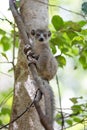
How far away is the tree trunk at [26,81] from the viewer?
280cm

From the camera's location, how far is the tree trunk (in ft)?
9.19

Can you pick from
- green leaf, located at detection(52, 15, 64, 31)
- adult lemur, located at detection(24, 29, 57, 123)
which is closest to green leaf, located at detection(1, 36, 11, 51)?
adult lemur, located at detection(24, 29, 57, 123)

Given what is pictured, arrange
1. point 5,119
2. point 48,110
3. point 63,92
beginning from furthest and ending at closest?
point 63,92 < point 5,119 < point 48,110

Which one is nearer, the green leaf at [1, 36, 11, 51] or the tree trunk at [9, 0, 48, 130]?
the tree trunk at [9, 0, 48, 130]

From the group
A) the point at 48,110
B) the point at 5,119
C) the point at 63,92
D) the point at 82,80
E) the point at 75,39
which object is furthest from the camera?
the point at 82,80

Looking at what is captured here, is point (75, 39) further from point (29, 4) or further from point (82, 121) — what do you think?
point (82, 121)

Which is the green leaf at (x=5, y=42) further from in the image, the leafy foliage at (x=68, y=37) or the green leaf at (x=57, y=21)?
the green leaf at (x=57, y=21)

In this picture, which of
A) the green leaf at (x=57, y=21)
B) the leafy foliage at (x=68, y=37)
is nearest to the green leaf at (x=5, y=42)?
the leafy foliage at (x=68, y=37)

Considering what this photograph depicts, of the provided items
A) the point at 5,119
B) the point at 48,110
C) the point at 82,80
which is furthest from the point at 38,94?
the point at 82,80

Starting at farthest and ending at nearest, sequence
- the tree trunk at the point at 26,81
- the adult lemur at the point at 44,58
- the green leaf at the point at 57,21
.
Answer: the adult lemur at the point at 44,58, the green leaf at the point at 57,21, the tree trunk at the point at 26,81

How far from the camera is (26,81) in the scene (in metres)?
2.92

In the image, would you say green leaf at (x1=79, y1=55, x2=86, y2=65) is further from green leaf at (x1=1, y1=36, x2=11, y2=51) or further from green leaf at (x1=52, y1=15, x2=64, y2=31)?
green leaf at (x1=1, y1=36, x2=11, y2=51)

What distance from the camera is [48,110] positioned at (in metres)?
2.78

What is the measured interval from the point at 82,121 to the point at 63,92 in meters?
3.84
